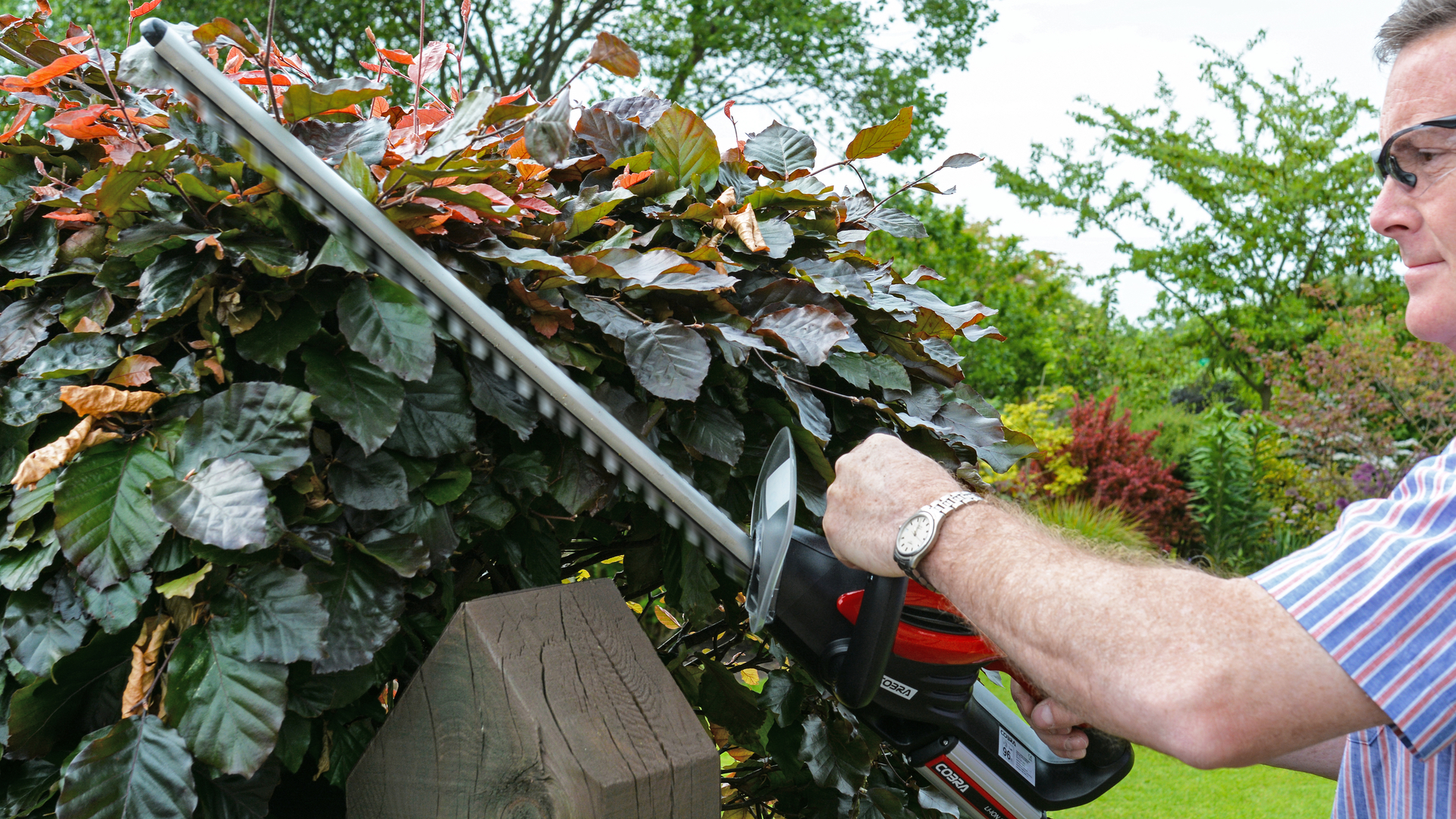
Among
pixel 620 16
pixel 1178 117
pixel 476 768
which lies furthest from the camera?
pixel 620 16

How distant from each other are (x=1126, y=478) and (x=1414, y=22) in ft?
26.1

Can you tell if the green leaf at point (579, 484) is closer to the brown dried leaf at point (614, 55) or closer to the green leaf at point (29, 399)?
the green leaf at point (29, 399)

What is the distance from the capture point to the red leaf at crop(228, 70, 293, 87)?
1.41 m

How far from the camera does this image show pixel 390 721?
1.15 m

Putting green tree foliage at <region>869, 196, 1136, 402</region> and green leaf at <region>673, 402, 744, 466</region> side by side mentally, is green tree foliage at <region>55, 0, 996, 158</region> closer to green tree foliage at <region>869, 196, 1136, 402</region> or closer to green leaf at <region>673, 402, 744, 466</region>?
green tree foliage at <region>869, 196, 1136, 402</region>

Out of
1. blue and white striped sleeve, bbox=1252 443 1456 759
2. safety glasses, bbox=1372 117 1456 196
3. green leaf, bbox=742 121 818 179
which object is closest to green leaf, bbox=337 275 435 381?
green leaf, bbox=742 121 818 179

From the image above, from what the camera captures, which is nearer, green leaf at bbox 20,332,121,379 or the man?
the man

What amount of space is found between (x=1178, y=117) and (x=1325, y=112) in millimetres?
1772

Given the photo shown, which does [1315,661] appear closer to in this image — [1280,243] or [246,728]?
[246,728]

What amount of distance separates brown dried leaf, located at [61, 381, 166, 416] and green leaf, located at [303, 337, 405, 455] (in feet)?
0.57

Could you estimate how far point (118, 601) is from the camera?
3.53 feet

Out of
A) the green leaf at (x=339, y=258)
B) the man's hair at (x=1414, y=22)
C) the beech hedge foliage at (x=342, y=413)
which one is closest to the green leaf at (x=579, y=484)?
the beech hedge foliage at (x=342, y=413)

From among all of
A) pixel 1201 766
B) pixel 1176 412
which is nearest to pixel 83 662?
pixel 1201 766

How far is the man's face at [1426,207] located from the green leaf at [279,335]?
4.40 ft
